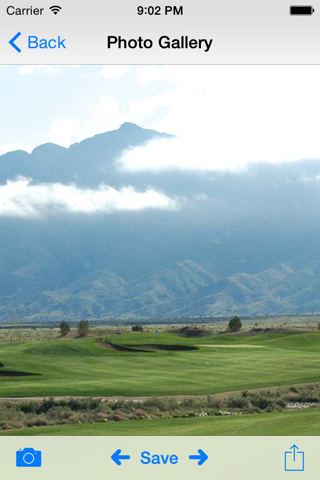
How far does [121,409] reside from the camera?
101 ft

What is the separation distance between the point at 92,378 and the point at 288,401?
51.4 feet

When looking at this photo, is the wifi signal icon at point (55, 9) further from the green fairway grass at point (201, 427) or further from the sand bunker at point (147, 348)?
the sand bunker at point (147, 348)

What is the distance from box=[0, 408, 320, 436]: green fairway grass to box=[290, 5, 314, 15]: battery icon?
1135 centimetres

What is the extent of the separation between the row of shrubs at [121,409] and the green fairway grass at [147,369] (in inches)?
230

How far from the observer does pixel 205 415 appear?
28.7 meters

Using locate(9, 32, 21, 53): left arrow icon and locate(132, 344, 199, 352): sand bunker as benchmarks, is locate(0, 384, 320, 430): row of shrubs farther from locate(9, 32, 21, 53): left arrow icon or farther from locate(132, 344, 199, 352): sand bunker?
locate(132, 344, 199, 352): sand bunker

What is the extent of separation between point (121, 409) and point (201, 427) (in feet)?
30.1

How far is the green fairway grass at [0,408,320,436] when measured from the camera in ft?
64.1

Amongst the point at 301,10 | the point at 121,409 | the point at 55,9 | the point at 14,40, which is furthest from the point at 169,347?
the point at 55,9

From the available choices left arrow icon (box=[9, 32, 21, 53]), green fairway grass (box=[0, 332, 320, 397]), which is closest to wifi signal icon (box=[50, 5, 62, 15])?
left arrow icon (box=[9, 32, 21, 53])

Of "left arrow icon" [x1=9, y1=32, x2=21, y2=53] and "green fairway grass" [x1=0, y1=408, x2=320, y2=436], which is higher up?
"left arrow icon" [x1=9, y1=32, x2=21, y2=53]
